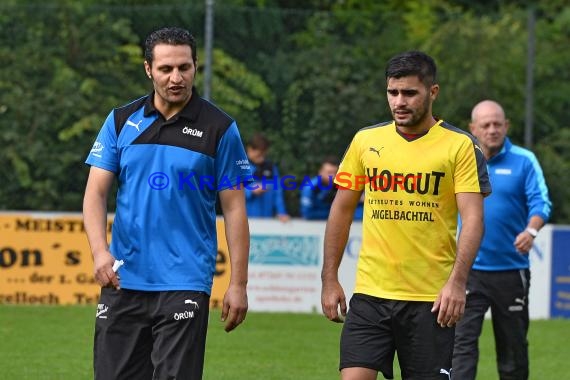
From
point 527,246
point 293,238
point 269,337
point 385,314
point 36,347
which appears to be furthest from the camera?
point 293,238

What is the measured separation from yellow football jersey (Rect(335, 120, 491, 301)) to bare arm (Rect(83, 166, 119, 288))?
4.43 ft

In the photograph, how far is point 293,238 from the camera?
14750 millimetres

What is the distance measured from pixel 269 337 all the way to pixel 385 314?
6.28m

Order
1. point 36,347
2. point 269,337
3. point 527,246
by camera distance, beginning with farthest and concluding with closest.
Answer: point 269,337 < point 36,347 < point 527,246

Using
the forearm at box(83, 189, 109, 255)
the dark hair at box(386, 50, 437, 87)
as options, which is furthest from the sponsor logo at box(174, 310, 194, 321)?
the dark hair at box(386, 50, 437, 87)

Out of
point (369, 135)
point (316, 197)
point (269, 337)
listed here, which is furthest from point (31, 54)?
point (369, 135)

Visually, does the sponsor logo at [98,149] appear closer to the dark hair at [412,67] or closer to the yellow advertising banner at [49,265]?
the dark hair at [412,67]

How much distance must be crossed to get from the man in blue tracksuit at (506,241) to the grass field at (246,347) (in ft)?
3.87

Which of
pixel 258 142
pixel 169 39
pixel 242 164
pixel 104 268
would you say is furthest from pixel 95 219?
pixel 258 142

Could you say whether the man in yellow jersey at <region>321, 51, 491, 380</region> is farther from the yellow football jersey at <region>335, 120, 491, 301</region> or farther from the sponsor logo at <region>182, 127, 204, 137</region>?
the sponsor logo at <region>182, 127, 204, 137</region>

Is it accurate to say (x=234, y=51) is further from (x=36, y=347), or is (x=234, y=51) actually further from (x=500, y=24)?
(x=36, y=347)

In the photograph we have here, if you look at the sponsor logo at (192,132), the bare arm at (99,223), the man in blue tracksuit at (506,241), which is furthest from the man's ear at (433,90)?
the man in blue tracksuit at (506,241)

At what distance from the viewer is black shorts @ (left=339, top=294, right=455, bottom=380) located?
632 cm

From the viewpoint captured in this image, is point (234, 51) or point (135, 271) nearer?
point (135, 271)
